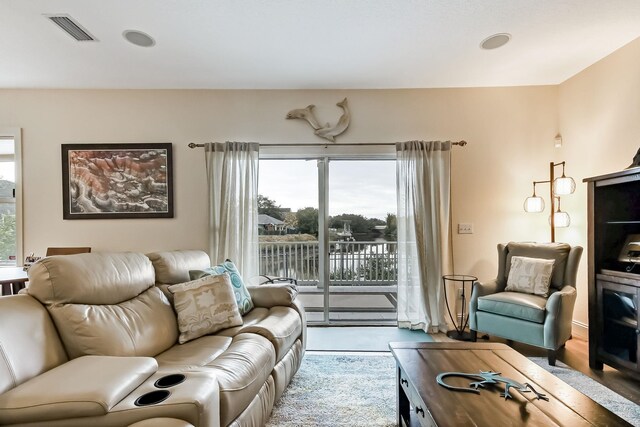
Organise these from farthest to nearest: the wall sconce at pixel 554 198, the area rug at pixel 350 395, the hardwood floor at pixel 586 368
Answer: the wall sconce at pixel 554 198, the hardwood floor at pixel 586 368, the area rug at pixel 350 395

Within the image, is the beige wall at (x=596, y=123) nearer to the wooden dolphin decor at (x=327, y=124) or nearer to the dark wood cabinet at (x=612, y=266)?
the dark wood cabinet at (x=612, y=266)

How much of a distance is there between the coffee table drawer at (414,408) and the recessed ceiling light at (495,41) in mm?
2665

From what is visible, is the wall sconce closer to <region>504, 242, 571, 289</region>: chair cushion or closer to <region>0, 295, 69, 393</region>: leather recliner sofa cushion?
<region>504, 242, 571, 289</region>: chair cushion

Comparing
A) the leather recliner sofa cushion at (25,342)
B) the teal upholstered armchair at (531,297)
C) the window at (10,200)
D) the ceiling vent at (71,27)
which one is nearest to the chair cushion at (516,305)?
the teal upholstered armchair at (531,297)

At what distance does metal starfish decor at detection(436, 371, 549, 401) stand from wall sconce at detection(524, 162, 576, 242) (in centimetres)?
244

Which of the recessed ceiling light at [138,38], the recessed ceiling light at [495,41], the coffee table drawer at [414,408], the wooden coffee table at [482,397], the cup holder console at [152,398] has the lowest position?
the coffee table drawer at [414,408]

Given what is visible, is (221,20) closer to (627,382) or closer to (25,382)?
(25,382)

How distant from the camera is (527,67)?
322 centimetres

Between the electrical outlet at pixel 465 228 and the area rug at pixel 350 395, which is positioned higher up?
the electrical outlet at pixel 465 228

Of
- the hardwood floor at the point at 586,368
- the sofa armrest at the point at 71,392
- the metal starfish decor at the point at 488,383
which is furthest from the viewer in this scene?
the hardwood floor at the point at 586,368

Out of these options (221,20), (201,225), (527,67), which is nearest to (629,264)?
(527,67)

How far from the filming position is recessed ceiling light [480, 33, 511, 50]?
8.62 feet

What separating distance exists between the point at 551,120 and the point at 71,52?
4.94 meters

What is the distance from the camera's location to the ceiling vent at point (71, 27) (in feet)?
7.80
